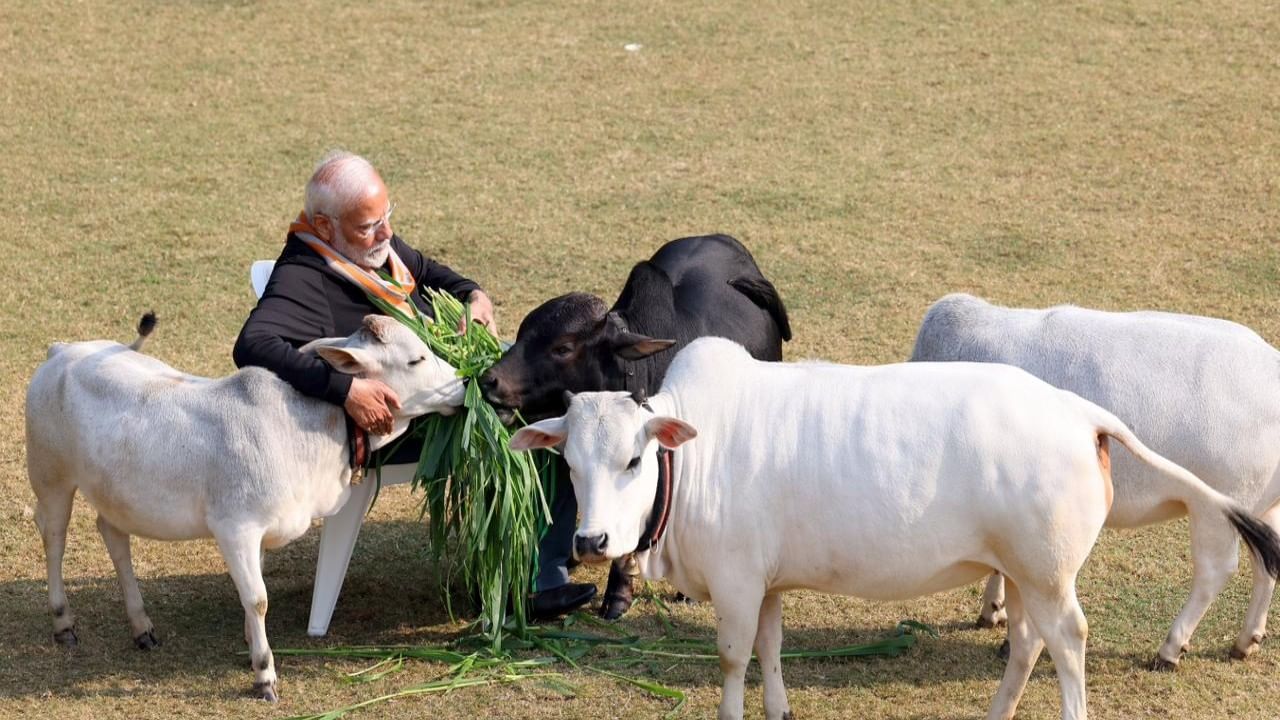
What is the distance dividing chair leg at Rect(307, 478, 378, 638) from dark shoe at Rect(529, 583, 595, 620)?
0.77 metres

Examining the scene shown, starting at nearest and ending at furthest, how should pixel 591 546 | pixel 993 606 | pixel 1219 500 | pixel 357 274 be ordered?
pixel 591 546
pixel 1219 500
pixel 357 274
pixel 993 606

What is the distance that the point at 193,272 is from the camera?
10.6 m

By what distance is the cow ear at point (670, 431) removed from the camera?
4.92 metres

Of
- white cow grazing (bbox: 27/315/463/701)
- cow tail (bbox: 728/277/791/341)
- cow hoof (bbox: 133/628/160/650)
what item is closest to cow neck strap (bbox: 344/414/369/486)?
white cow grazing (bbox: 27/315/463/701)

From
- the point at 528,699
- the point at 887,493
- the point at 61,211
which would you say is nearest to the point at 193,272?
the point at 61,211

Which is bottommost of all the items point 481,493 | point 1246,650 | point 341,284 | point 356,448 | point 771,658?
point 1246,650

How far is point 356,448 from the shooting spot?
598cm

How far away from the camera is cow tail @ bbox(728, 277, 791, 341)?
736 centimetres

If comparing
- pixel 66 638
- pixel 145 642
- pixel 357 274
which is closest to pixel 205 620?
pixel 145 642

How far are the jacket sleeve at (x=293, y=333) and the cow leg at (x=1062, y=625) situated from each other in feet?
8.33

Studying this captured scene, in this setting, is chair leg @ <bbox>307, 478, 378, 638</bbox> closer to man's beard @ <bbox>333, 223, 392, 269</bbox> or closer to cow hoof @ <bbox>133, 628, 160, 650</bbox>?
cow hoof @ <bbox>133, 628, 160, 650</bbox>

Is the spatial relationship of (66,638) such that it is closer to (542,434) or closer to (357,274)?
(357,274)

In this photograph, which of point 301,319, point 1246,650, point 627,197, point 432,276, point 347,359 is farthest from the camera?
point 627,197

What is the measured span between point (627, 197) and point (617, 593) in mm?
5715
